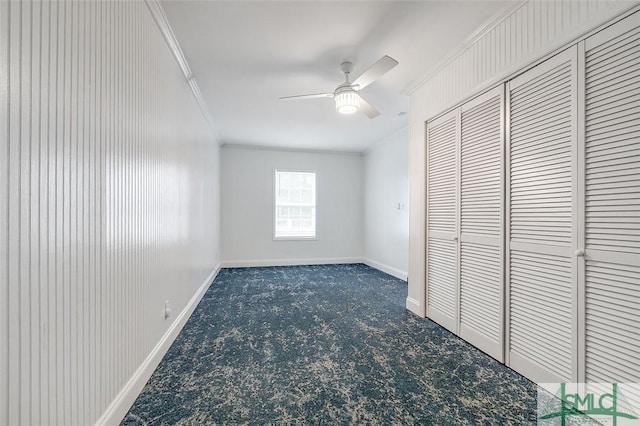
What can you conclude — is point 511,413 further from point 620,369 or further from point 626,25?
point 626,25

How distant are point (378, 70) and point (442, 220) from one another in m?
1.53

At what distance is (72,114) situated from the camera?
1110mm

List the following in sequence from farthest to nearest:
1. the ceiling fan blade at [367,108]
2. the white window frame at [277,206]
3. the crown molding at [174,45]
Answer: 1. the white window frame at [277,206]
2. the ceiling fan blade at [367,108]
3. the crown molding at [174,45]

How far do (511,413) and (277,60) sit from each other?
123 inches

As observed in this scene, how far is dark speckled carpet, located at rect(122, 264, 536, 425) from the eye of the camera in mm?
1539

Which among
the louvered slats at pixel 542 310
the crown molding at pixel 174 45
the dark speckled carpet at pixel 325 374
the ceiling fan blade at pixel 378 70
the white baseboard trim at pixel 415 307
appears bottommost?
the dark speckled carpet at pixel 325 374

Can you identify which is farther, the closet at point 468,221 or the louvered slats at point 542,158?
the closet at point 468,221

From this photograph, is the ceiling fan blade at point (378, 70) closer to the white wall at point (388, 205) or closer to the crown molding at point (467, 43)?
the crown molding at point (467, 43)

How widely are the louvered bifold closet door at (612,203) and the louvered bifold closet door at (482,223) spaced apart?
568 mm

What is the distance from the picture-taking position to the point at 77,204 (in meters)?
1.14

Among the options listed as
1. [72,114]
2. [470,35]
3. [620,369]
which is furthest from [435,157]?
[72,114]

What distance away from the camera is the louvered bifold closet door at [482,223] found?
215cm

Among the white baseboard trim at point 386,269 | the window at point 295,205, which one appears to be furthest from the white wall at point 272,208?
the white baseboard trim at point 386,269

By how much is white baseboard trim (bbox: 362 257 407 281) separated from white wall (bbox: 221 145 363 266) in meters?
0.34
